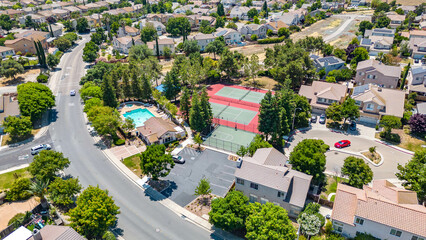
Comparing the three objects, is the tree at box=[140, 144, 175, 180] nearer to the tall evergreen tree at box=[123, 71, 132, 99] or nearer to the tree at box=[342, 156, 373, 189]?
the tree at box=[342, 156, 373, 189]

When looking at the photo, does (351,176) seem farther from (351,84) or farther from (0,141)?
(0,141)

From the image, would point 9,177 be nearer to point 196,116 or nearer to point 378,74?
point 196,116

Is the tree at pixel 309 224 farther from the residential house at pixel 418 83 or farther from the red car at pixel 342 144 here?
the residential house at pixel 418 83

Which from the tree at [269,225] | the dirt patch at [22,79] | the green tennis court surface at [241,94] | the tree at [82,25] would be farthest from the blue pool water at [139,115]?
the tree at [82,25]

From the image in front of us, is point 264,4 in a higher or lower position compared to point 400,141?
higher

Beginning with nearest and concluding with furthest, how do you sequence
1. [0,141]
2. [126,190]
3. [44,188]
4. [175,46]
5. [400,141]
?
[44,188] < [126,190] < [400,141] < [0,141] < [175,46]

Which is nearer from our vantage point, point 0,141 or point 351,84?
point 0,141

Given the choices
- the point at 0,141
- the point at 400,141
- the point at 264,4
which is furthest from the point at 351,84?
the point at 264,4
